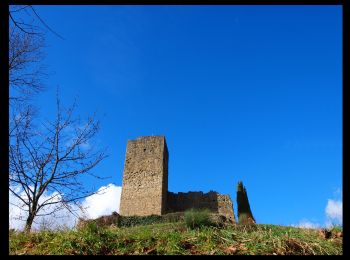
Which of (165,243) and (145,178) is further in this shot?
(145,178)

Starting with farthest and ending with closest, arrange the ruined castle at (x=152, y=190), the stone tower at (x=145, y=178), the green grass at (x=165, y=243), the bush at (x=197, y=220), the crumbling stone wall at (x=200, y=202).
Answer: the crumbling stone wall at (x=200, y=202) → the ruined castle at (x=152, y=190) → the stone tower at (x=145, y=178) → the bush at (x=197, y=220) → the green grass at (x=165, y=243)

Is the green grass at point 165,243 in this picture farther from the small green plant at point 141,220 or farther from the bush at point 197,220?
the small green plant at point 141,220

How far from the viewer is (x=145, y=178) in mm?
30562

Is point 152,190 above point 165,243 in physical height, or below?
above

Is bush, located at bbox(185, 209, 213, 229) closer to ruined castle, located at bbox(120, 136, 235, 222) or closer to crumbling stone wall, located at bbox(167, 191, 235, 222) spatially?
ruined castle, located at bbox(120, 136, 235, 222)

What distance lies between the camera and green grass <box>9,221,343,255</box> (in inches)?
219

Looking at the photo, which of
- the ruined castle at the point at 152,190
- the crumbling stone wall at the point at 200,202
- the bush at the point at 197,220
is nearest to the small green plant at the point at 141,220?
the ruined castle at the point at 152,190

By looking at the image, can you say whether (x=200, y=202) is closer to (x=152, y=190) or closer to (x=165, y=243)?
(x=152, y=190)

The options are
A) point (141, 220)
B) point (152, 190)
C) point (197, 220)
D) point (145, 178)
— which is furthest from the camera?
point (145, 178)

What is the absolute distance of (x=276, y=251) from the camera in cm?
546

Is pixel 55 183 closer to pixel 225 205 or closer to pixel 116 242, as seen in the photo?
pixel 116 242

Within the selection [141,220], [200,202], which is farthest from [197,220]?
[200,202]

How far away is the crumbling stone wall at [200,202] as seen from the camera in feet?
101

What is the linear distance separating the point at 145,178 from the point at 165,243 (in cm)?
2483
